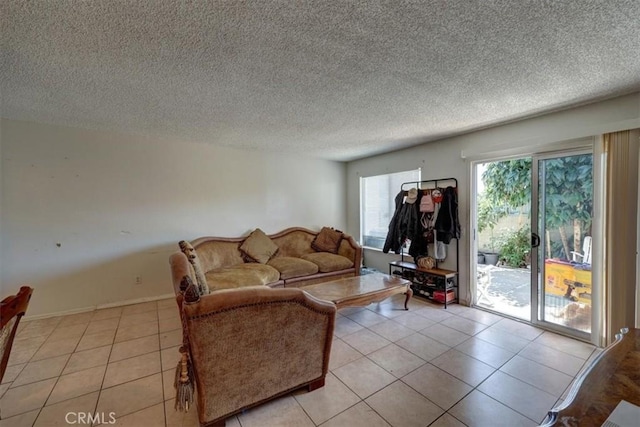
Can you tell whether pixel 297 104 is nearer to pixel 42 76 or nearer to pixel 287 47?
pixel 287 47

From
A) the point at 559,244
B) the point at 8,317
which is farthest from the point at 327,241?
the point at 8,317

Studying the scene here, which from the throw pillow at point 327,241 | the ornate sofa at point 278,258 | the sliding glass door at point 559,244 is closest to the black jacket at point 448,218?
the sliding glass door at point 559,244

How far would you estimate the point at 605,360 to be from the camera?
41.8 inches

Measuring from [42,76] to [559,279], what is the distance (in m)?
5.22

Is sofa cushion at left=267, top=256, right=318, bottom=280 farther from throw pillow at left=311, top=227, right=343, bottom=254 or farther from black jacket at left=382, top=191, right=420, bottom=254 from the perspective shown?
black jacket at left=382, top=191, right=420, bottom=254

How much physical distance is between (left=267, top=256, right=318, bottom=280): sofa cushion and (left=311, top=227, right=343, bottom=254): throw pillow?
0.69m

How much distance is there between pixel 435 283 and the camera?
3.70m

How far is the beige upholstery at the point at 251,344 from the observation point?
1.40 meters

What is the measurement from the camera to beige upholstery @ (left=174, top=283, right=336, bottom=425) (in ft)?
4.58

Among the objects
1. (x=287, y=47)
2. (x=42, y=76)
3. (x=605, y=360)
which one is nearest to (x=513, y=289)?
(x=605, y=360)

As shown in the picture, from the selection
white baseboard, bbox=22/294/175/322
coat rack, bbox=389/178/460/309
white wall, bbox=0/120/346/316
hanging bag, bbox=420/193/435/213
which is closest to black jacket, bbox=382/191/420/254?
hanging bag, bbox=420/193/435/213

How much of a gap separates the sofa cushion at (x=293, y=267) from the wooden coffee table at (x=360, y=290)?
56 cm

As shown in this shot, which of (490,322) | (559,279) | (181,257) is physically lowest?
(490,322)

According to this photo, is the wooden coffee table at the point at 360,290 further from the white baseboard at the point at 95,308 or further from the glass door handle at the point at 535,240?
the white baseboard at the point at 95,308
